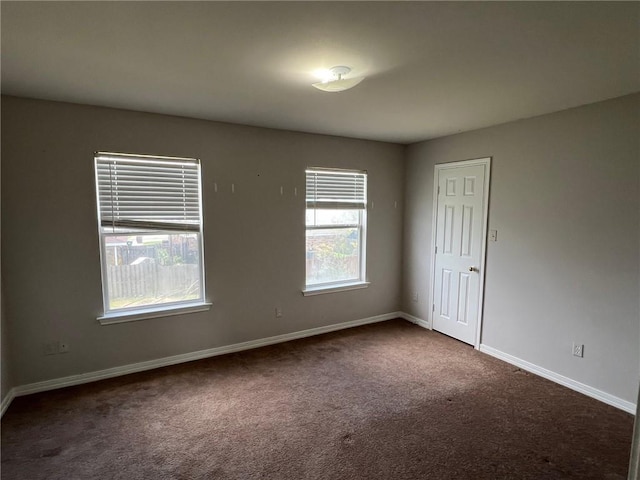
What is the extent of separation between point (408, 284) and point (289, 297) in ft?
5.81

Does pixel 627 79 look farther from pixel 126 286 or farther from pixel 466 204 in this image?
pixel 126 286

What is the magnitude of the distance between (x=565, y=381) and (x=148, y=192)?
4.15m

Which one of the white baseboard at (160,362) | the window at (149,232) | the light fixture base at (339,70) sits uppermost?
the light fixture base at (339,70)

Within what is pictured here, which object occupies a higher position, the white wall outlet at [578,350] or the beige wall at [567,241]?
the beige wall at [567,241]

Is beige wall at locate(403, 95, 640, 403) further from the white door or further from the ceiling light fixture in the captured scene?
the ceiling light fixture

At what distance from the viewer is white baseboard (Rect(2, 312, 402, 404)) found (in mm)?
2791

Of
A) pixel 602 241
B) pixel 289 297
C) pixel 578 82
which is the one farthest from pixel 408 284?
pixel 578 82

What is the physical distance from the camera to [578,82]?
7.45 feet

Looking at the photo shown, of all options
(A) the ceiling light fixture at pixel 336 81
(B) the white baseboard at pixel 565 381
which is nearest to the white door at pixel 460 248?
(B) the white baseboard at pixel 565 381

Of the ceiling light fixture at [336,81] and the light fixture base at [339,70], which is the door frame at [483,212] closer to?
the ceiling light fixture at [336,81]

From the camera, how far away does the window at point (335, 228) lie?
159 inches

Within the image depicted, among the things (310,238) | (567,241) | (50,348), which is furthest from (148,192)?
(567,241)

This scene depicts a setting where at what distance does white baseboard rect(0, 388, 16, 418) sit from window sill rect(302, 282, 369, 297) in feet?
8.85

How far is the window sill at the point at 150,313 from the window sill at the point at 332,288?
3.84ft
